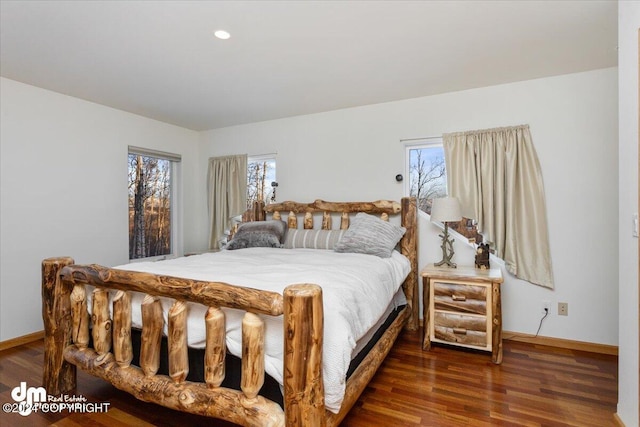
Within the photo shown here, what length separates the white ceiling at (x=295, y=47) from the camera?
186cm

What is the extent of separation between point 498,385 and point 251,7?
2.85m

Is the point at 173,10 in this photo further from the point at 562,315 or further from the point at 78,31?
the point at 562,315

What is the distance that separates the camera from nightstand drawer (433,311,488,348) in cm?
247

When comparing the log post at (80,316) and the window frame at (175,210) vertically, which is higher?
the window frame at (175,210)

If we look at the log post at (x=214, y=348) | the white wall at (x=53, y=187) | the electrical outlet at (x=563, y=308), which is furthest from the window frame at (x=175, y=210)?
the electrical outlet at (x=563, y=308)

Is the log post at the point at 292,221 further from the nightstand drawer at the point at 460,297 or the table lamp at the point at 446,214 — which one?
the nightstand drawer at the point at 460,297

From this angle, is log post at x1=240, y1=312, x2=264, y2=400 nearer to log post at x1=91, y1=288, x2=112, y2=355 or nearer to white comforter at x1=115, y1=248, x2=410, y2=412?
white comforter at x1=115, y1=248, x2=410, y2=412

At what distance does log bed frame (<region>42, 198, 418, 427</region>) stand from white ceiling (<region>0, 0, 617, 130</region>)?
153 centimetres

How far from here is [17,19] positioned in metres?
1.94

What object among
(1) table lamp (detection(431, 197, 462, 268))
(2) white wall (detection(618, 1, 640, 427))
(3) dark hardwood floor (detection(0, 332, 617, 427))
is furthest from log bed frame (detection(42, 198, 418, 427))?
(2) white wall (detection(618, 1, 640, 427))

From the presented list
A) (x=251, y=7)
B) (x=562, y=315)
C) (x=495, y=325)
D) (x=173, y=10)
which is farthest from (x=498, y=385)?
(x=173, y=10)

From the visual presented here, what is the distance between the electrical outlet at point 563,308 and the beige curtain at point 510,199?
0.63 feet

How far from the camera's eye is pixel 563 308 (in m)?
2.73

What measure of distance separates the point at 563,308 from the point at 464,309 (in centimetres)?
98
